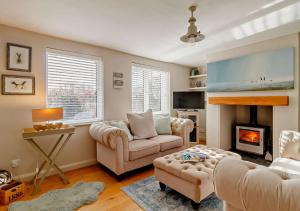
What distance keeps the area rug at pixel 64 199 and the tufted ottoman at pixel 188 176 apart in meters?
0.90

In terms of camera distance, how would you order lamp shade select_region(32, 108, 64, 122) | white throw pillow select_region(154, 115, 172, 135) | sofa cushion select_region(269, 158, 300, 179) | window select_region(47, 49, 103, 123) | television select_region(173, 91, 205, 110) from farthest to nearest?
television select_region(173, 91, 205, 110) < white throw pillow select_region(154, 115, 172, 135) < window select_region(47, 49, 103, 123) < lamp shade select_region(32, 108, 64, 122) < sofa cushion select_region(269, 158, 300, 179)

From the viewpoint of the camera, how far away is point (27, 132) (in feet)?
7.23

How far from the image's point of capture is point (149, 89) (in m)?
4.34

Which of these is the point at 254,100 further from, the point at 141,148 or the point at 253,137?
the point at 141,148

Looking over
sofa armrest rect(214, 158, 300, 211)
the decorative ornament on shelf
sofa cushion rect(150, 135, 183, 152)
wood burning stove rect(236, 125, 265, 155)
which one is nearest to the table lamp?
the decorative ornament on shelf

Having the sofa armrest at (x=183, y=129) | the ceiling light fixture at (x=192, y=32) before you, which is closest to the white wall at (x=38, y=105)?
the sofa armrest at (x=183, y=129)

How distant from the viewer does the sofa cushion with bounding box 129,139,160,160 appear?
259 centimetres

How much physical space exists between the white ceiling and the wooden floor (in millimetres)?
2327

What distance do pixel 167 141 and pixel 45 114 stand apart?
6.69 ft

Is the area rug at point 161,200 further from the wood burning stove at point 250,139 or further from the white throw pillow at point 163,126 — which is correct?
the wood burning stove at point 250,139

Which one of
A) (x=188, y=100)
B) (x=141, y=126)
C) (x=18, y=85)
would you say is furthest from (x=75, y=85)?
(x=188, y=100)

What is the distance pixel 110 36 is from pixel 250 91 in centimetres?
285

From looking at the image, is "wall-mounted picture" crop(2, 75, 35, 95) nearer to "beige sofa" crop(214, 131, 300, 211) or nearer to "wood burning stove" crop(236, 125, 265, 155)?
"beige sofa" crop(214, 131, 300, 211)

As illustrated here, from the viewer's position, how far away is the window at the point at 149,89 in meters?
4.00
